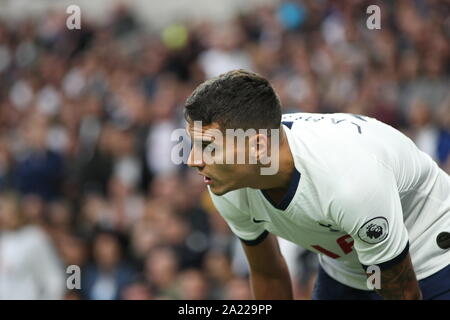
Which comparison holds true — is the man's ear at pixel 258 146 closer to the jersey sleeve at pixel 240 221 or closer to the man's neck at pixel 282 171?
the man's neck at pixel 282 171

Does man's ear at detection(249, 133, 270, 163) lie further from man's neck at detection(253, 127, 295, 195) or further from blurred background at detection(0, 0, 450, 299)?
blurred background at detection(0, 0, 450, 299)

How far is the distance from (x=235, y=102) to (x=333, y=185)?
50 cm

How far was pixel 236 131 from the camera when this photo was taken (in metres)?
3.57

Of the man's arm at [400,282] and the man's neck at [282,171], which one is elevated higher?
the man's neck at [282,171]

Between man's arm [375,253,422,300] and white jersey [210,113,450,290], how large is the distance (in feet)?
0.14

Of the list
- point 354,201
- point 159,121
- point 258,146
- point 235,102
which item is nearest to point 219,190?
point 258,146

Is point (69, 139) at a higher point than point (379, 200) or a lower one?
higher

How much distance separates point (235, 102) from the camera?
11.6 feet

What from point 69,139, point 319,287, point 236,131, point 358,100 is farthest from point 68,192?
point 236,131

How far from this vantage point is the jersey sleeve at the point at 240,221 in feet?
13.3

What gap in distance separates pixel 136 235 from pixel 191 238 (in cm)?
74

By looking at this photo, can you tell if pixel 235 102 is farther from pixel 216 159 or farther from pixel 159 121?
pixel 159 121

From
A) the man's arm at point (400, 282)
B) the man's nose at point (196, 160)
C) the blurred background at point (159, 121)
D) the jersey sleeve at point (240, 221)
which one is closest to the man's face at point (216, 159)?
the man's nose at point (196, 160)
